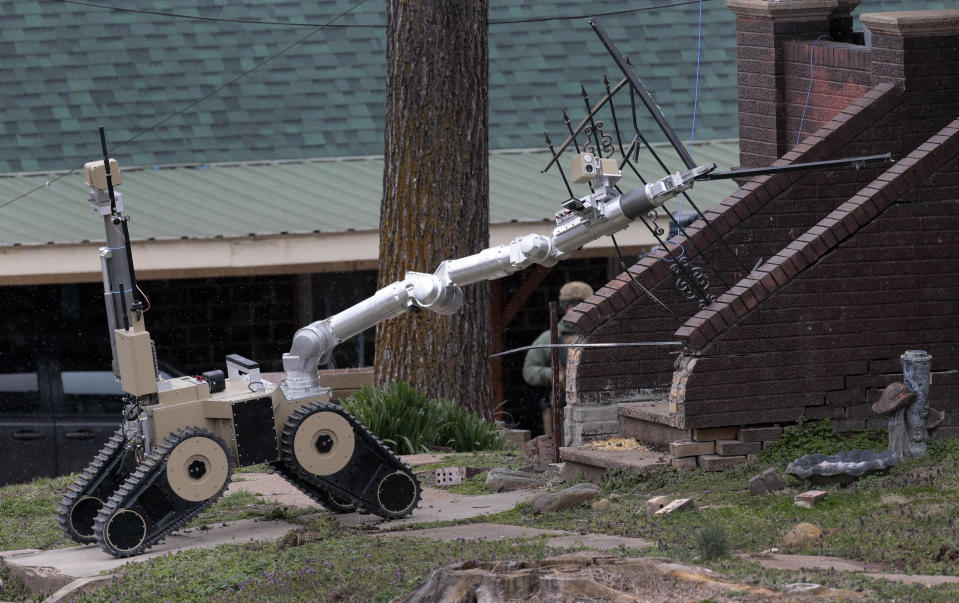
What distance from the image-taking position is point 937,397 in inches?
416

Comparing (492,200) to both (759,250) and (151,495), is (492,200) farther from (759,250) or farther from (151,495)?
(151,495)

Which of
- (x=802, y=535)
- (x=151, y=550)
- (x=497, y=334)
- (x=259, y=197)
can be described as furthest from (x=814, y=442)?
(x=259, y=197)

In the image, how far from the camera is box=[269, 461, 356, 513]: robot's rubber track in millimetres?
9766

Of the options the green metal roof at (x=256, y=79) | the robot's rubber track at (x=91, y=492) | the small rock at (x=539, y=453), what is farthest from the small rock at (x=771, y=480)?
the green metal roof at (x=256, y=79)

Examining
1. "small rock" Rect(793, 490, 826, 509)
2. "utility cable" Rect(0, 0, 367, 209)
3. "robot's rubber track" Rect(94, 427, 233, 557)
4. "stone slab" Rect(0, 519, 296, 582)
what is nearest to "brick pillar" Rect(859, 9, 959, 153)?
"small rock" Rect(793, 490, 826, 509)

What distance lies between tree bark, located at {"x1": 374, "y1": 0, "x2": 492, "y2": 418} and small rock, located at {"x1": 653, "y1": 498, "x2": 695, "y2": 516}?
5032 millimetres

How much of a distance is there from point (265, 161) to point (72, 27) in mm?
2611

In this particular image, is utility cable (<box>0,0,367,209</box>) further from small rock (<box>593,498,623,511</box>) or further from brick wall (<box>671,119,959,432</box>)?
brick wall (<box>671,119,959,432</box>)

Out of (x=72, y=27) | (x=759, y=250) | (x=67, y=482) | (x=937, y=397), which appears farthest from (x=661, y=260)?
(x=72, y=27)

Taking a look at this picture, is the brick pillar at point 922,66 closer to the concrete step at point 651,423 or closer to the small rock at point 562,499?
the concrete step at point 651,423

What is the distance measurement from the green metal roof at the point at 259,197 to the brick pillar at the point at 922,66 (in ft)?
14.9

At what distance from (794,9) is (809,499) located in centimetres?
571

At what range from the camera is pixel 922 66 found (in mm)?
11531

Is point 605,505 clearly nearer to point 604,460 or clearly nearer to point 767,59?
point 604,460
